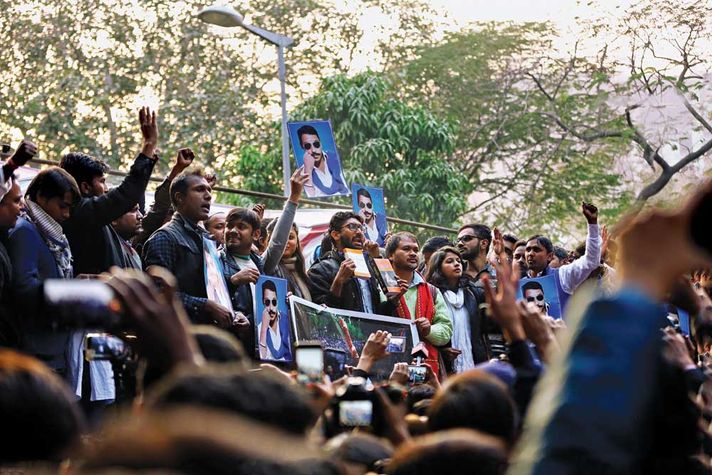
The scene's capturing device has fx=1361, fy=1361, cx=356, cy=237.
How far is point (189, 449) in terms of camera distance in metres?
1.64

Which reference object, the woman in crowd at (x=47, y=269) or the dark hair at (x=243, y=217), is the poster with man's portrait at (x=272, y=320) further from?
the woman in crowd at (x=47, y=269)

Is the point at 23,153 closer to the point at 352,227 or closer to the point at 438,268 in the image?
the point at 352,227

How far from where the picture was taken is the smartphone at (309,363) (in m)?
3.40

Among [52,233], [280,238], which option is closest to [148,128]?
[52,233]

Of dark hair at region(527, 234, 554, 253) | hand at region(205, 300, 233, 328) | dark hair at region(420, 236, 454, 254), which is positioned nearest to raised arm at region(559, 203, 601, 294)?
dark hair at region(527, 234, 554, 253)

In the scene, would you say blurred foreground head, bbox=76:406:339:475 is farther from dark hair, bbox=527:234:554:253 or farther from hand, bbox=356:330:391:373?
dark hair, bbox=527:234:554:253

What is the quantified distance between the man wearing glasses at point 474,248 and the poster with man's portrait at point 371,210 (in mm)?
1088

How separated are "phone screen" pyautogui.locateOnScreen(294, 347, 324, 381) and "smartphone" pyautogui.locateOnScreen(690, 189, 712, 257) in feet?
5.86

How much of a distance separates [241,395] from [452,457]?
1.70 feet

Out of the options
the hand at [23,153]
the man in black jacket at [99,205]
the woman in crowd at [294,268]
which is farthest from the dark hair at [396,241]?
the hand at [23,153]

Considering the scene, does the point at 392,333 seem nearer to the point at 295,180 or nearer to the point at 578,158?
the point at 295,180

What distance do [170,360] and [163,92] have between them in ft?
84.8

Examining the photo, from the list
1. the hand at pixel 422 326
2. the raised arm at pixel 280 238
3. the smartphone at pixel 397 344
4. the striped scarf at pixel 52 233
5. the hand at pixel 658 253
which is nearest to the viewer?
the hand at pixel 658 253

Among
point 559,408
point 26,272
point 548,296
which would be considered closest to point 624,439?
point 559,408
